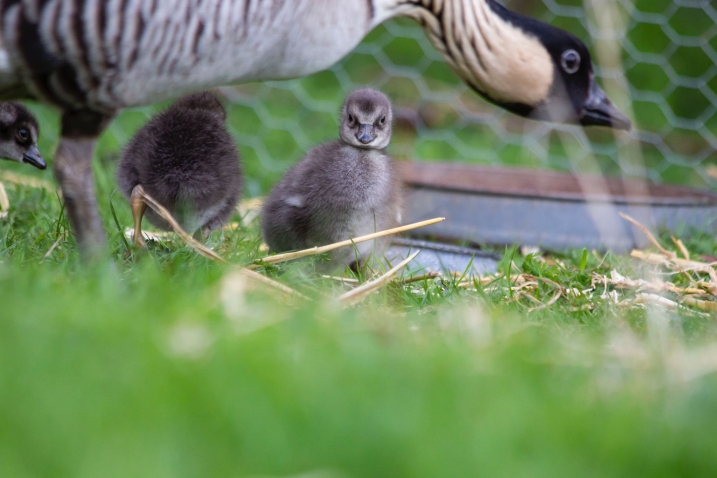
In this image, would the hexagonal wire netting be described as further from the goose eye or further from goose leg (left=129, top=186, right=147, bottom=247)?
goose leg (left=129, top=186, right=147, bottom=247)

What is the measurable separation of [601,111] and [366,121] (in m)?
0.92

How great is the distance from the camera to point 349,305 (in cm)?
214

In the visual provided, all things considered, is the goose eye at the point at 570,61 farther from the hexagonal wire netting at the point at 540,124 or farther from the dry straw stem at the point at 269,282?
the hexagonal wire netting at the point at 540,124

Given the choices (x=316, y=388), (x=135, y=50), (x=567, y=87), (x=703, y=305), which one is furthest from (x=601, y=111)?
(x=316, y=388)

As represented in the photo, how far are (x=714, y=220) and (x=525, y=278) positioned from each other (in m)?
1.44

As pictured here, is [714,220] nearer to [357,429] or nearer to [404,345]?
[404,345]

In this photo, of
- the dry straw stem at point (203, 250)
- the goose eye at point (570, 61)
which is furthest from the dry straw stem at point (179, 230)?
the goose eye at point (570, 61)

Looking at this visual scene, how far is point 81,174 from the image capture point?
2188 mm

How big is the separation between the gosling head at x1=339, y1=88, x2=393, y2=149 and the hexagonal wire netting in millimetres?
2217

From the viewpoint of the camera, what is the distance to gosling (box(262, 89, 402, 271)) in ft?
8.58

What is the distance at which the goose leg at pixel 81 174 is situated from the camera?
2.16 m

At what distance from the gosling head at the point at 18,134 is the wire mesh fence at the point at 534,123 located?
202cm

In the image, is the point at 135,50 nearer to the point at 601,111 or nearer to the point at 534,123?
the point at 601,111

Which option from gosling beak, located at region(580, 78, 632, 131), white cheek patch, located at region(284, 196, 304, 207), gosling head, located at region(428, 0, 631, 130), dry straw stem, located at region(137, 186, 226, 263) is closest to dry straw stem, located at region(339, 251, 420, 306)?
dry straw stem, located at region(137, 186, 226, 263)
